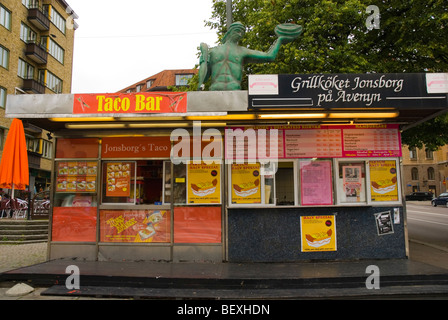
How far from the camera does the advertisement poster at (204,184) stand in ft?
24.7

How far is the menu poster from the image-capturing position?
24.3ft

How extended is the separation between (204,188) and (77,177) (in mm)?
2997

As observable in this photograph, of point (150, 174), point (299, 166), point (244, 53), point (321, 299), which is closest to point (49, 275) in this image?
point (150, 174)

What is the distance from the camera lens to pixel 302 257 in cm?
726

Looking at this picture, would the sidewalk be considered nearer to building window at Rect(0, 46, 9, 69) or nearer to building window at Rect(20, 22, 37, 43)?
building window at Rect(0, 46, 9, 69)

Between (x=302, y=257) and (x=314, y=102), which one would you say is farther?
(x=302, y=257)

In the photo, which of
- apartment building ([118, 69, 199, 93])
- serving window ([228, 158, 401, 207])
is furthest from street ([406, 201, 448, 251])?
apartment building ([118, 69, 199, 93])

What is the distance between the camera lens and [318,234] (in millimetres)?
7301

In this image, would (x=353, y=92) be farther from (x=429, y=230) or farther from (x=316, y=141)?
(x=429, y=230)

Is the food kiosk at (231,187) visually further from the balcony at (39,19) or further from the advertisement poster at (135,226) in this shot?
the balcony at (39,19)

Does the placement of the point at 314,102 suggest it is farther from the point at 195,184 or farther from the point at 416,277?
the point at 416,277

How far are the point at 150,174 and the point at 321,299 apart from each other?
4504 mm

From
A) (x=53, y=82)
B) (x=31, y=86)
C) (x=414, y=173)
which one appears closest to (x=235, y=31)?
(x=31, y=86)
